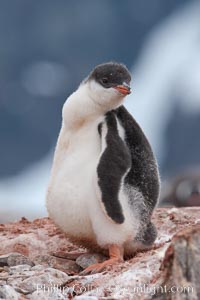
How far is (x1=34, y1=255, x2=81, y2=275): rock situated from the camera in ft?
18.1

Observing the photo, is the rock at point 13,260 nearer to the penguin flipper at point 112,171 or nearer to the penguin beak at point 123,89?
the penguin flipper at point 112,171

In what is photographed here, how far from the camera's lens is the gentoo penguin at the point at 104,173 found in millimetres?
5289

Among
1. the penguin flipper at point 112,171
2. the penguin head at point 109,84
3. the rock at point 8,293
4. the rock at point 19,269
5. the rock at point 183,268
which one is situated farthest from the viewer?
the penguin head at point 109,84

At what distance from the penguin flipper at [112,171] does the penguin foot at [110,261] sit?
0.65ft

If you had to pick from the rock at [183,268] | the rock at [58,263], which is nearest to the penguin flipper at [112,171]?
the rock at [58,263]

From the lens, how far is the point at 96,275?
471 centimetres

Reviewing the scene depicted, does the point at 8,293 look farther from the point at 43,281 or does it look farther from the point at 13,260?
the point at 13,260

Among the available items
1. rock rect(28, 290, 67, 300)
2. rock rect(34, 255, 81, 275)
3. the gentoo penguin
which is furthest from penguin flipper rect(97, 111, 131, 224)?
rock rect(28, 290, 67, 300)

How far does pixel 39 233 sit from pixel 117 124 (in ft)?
4.80

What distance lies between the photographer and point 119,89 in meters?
5.36

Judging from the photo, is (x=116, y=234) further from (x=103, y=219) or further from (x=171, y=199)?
(x=171, y=199)

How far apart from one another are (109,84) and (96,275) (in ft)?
4.15

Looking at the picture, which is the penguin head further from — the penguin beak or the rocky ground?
the rocky ground

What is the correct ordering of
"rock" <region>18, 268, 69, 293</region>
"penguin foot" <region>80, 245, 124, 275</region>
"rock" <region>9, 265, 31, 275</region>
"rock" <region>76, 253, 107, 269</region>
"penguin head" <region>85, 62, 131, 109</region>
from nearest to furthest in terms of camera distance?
1. "rock" <region>18, 268, 69, 293</region>
2. "rock" <region>9, 265, 31, 275</region>
3. "penguin foot" <region>80, 245, 124, 275</region>
4. "penguin head" <region>85, 62, 131, 109</region>
5. "rock" <region>76, 253, 107, 269</region>
